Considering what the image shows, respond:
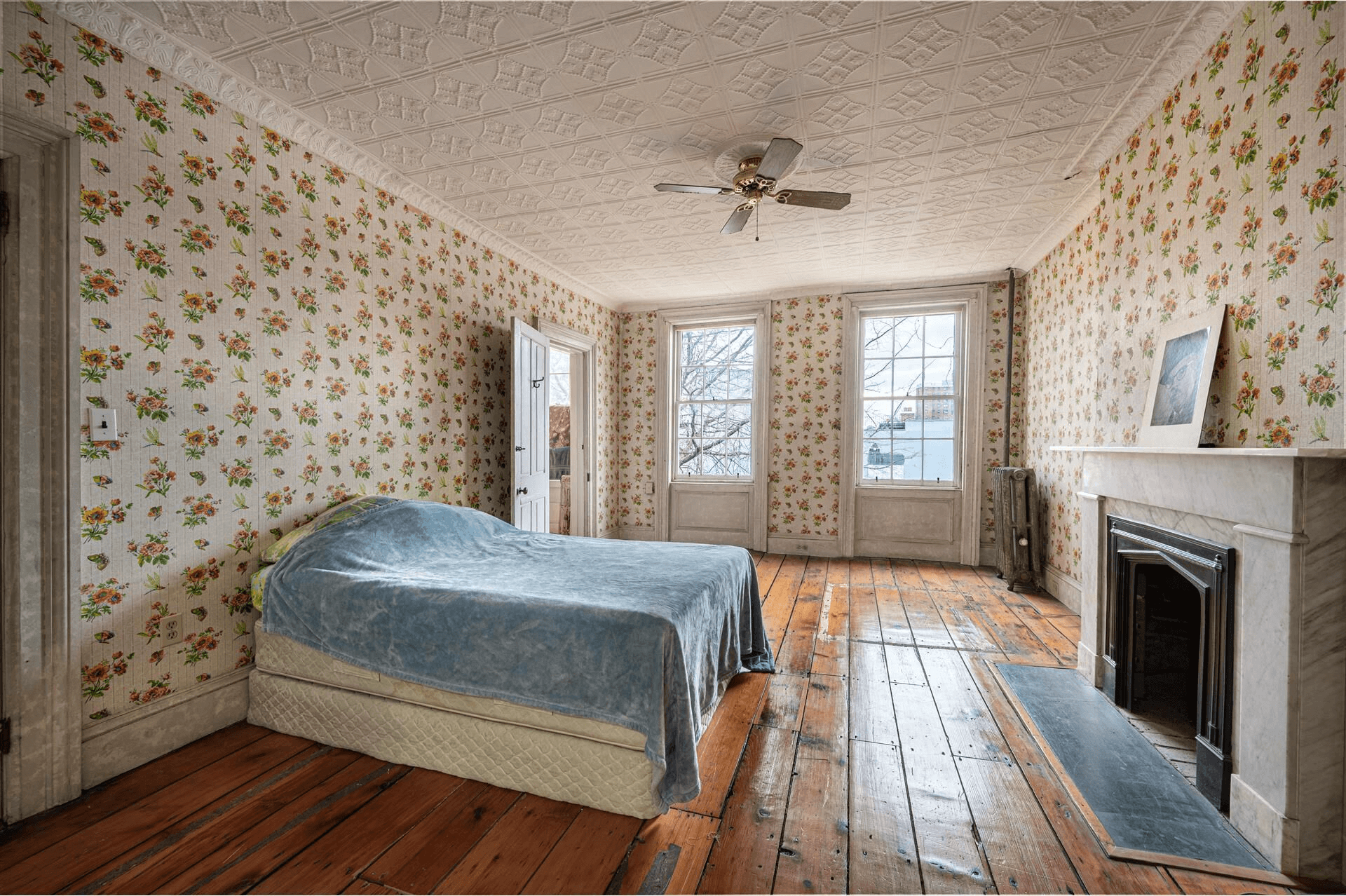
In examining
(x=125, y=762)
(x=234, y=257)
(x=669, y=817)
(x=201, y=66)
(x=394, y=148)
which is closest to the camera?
(x=669, y=817)

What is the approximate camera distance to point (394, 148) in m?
2.63

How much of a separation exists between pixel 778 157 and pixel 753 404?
327cm

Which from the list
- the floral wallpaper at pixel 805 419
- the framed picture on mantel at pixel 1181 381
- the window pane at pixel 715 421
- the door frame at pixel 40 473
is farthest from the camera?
the window pane at pixel 715 421

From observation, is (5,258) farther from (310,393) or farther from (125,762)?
(125,762)

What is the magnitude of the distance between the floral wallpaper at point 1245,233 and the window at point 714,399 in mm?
3040

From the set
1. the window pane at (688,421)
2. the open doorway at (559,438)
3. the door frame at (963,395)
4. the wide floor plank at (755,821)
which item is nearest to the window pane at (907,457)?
the door frame at (963,395)

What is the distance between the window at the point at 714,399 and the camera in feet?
18.2

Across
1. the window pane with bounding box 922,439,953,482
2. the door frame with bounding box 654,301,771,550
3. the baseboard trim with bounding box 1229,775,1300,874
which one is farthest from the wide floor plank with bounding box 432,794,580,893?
the window pane with bounding box 922,439,953,482

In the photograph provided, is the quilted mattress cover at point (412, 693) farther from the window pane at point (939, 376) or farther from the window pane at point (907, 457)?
the window pane at point (939, 376)

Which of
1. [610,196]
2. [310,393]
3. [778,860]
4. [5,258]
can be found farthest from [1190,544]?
[5,258]

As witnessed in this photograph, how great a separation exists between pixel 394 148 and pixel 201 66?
2.42ft

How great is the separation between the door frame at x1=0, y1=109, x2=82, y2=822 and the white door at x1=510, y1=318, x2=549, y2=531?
82.6 inches

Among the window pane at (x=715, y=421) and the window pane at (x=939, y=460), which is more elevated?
the window pane at (x=715, y=421)

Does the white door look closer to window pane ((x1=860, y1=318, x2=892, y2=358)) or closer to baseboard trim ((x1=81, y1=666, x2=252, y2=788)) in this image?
baseboard trim ((x1=81, y1=666, x2=252, y2=788))
